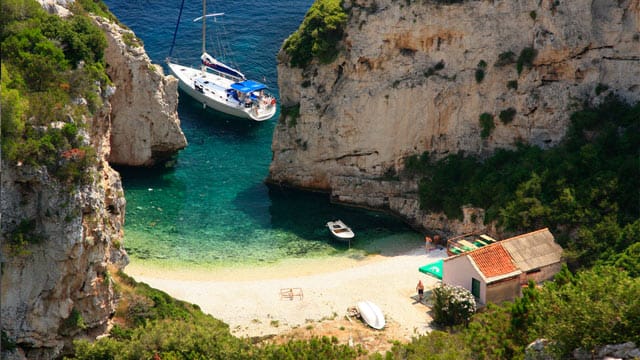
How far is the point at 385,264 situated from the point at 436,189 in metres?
5.29

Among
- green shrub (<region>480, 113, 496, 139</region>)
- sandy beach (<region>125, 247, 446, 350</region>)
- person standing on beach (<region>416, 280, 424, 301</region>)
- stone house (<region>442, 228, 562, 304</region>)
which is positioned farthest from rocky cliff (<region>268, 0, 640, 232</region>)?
person standing on beach (<region>416, 280, 424, 301</region>)

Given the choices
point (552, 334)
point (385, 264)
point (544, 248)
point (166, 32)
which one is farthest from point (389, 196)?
point (166, 32)

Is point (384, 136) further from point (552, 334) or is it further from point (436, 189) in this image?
point (552, 334)

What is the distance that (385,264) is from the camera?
149 ft

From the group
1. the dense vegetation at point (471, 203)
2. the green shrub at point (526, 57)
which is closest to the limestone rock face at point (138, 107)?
the dense vegetation at point (471, 203)

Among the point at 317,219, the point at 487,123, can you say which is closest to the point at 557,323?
the point at 487,123

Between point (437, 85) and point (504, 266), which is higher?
point (437, 85)

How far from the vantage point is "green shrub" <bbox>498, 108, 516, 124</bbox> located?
155ft

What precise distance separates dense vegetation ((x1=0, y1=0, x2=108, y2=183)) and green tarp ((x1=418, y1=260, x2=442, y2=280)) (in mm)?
15975

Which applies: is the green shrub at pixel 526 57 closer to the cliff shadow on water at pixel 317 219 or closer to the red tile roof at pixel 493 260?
the cliff shadow on water at pixel 317 219

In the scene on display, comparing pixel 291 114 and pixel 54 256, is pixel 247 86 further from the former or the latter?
pixel 54 256

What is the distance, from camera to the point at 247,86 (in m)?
63.5

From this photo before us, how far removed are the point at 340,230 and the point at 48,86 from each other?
18.2 metres

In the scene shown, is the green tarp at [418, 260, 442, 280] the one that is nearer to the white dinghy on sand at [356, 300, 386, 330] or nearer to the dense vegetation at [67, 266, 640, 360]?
the white dinghy on sand at [356, 300, 386, 330]
